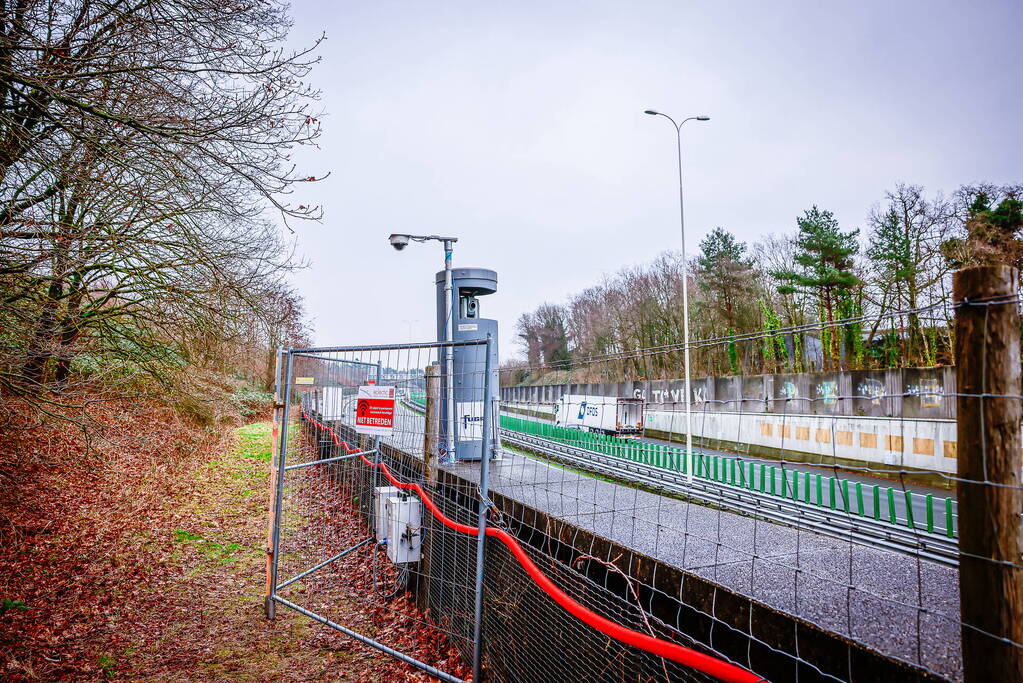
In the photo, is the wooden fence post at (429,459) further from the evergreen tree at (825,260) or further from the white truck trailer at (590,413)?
the evergreen tree at (825,260)

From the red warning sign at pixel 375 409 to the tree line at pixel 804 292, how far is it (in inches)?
67.8

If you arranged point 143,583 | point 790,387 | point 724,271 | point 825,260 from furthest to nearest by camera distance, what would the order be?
point 724,271 < point 825,260 < point 790,387 < point 143,583

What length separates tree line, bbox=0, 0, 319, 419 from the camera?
5633 millimetres

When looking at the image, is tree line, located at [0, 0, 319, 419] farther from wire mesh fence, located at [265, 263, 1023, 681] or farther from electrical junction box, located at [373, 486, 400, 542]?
electrical junction box, located at [373, 486, 400, 542]

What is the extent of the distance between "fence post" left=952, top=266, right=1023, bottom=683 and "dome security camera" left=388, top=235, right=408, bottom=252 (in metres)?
10.2

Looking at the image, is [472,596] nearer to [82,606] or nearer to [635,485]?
[635,485]

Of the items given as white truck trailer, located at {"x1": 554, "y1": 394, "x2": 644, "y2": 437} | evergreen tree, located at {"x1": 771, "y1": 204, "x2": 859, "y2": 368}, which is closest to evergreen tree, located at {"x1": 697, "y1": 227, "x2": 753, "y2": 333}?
evergreen tree, located at {"x1": 771, "y1": 204, "x2": 859, "y2": 368}

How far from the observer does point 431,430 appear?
5.78m

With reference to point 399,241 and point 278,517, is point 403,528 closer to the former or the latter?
point 278,517

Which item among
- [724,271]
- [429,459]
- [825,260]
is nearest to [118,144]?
[429,459]

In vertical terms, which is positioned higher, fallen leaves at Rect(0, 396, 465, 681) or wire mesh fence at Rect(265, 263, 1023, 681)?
wire mesh fence at Rect(265, 263, 1023, 681)

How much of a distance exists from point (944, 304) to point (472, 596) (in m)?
3.85

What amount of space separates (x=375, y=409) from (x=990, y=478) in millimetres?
4931

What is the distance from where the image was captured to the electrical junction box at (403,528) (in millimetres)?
5695
